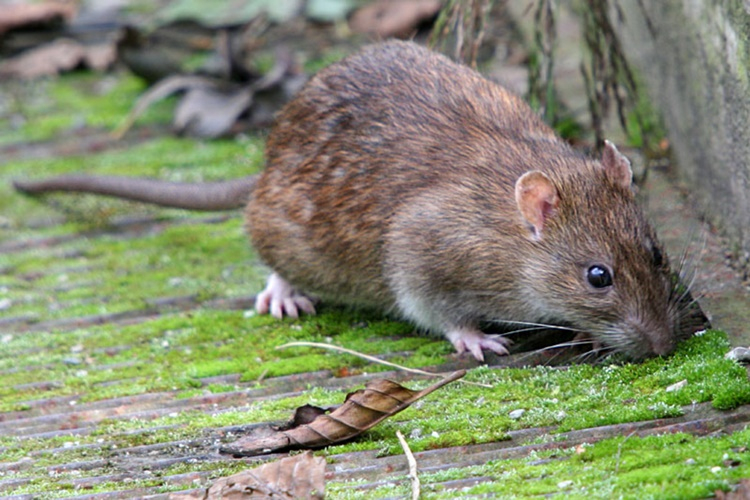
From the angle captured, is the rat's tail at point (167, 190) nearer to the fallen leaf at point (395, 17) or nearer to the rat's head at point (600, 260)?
the rat's head at point (600, 260)

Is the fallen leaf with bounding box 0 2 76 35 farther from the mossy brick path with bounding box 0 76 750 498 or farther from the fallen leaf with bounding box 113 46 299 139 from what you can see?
the mossy brick path with bounding box 0 76 750 498

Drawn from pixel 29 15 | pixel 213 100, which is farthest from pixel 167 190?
pixel 29 15

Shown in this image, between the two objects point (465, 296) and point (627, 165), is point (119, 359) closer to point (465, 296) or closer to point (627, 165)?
point (465, 296)

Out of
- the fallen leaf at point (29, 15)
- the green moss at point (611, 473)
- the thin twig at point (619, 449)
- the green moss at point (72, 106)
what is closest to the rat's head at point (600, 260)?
the thin twig at point (619, 449)

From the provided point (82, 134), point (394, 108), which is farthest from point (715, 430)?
point (82, 134)

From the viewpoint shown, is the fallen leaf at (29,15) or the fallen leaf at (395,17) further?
the fallen leaf at (29,15)

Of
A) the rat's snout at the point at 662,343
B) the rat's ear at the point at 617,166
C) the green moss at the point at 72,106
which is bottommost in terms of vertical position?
the green moss at the point at 72,106
